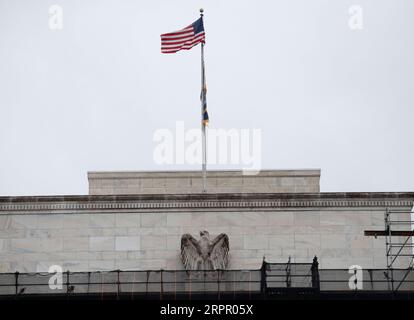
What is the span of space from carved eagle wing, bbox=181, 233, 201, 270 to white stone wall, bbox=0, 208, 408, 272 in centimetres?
76

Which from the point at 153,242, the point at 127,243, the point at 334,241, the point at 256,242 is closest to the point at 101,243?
the point at 127,243

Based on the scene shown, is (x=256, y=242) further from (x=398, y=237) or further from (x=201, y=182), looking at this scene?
(x=398, y=237)

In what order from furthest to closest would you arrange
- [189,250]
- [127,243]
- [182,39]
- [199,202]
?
[182,39] < [199,202] < [127,243] < [189,250]

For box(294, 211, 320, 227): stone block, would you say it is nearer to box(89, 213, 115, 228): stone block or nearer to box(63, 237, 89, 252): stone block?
box(89, 213, 115, 228): stone block

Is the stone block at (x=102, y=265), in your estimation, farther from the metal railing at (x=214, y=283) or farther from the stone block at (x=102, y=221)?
the metal railing at (x=214, y=283)

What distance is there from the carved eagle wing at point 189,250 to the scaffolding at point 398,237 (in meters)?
7.01

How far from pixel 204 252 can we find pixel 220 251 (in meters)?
0.73

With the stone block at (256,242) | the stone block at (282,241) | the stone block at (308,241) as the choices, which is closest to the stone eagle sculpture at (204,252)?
the stone block at (256,242)

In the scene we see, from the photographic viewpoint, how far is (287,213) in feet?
228

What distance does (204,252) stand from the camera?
222 feet

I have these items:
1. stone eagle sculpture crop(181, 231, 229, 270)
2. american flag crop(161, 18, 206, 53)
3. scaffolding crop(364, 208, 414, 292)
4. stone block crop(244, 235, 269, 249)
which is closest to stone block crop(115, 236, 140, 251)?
stone eagle sculpture crop(181, 231, 229, 270)

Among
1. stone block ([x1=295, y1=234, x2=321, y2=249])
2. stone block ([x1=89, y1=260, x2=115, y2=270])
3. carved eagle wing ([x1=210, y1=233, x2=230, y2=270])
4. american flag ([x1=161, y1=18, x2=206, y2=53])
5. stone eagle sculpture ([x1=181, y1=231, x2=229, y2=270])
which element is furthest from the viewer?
american flag ([x1=161, y1=18, x2=206, y2=53])

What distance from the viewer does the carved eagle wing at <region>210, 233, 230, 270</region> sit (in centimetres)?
6775
